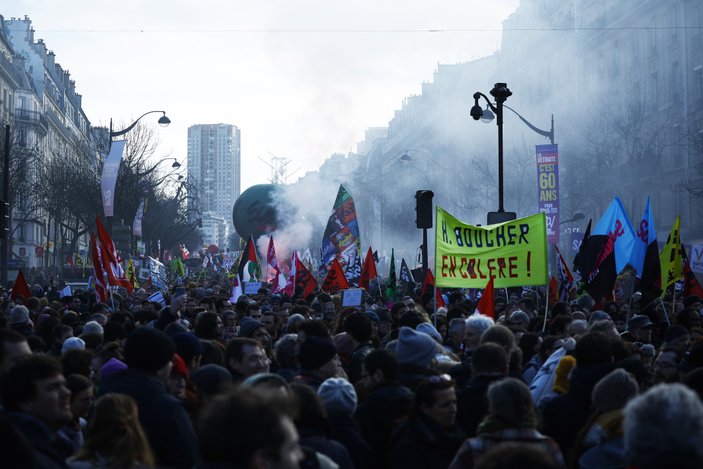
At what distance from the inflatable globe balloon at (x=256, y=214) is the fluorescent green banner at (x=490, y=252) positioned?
38.7 m

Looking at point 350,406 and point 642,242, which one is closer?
point 350,406

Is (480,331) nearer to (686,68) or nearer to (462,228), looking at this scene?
(462,228)

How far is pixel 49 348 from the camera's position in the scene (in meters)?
11.0

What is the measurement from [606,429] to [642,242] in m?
9.26

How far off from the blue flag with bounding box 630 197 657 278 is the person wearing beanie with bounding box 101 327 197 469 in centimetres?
908

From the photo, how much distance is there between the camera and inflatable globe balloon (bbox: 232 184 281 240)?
5041cm

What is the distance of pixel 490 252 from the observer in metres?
11.6

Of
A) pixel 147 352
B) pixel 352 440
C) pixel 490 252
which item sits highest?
pixel 490 252

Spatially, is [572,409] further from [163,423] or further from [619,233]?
[619,233]

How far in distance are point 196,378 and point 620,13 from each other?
55721 mm

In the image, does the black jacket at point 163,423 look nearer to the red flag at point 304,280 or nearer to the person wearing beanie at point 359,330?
the person wearing beanie at point 359,330

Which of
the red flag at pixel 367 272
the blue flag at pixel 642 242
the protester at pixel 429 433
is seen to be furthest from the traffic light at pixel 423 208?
the protester at pixel 429 433

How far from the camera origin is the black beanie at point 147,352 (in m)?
5.69

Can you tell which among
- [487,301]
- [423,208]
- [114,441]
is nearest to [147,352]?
[114,441]
